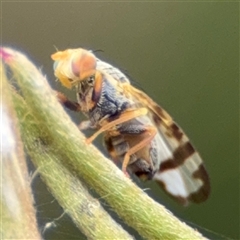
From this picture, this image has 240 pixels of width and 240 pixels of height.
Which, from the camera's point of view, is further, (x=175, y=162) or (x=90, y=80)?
(x=175, y=162)

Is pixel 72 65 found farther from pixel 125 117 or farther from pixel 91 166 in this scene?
pixel 91 166

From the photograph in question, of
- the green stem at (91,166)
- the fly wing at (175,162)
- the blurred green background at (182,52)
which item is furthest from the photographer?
the blurred green background at (182,52)

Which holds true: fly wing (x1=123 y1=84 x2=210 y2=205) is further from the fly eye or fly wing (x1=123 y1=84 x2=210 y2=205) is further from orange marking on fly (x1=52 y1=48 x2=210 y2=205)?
the fly eye

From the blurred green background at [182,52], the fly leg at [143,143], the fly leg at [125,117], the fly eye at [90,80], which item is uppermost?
the fly eye at [90,80]

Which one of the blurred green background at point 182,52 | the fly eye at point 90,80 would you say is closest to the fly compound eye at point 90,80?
the fly eye at point 90,80

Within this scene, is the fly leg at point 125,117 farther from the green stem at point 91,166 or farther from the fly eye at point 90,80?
the green stem at point 91,166

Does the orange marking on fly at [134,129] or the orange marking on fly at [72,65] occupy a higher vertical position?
the orange marking on fly at [72,65]

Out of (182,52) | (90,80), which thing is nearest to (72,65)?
(90,80)
